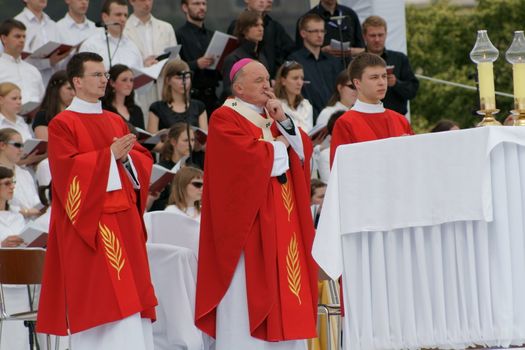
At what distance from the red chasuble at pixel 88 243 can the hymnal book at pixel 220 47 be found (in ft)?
14.9

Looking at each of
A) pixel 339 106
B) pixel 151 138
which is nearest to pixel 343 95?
pixel 339 106

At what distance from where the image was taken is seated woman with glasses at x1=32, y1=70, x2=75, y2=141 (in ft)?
34.1

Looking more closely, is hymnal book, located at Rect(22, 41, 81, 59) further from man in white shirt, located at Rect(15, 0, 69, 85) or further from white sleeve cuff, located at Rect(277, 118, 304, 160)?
white sleeve cuff, located at Rect(277, 118, 304, 160)

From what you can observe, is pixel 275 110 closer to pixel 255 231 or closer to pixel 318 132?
pixel 255 231

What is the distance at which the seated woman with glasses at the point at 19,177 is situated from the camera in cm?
966

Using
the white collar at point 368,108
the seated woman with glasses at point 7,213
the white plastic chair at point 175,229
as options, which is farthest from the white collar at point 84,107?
the seated woman with glasses at point 7,213

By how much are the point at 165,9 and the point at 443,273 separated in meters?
9.48

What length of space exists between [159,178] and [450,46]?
3055cm

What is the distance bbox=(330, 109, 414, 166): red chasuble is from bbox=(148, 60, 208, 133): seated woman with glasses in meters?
3.60

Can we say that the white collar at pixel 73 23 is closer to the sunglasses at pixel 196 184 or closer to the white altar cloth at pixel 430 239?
the sunglasses at pixel 196 184

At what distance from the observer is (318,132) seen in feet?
33.4

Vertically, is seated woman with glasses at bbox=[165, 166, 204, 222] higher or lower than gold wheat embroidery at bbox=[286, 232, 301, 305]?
higher

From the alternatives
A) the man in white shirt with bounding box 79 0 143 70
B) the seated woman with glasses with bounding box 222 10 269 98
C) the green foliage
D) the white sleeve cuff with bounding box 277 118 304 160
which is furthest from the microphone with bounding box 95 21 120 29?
the green foliage

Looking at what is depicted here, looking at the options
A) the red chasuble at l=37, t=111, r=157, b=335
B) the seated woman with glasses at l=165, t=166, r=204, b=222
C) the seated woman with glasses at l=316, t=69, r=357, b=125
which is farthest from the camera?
the seated woman with glasses at l=316, t=69, r=357, b=125
